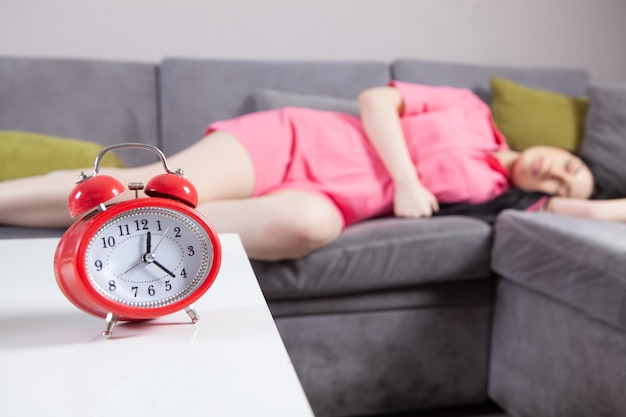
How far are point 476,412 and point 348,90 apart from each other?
1112 millimetres

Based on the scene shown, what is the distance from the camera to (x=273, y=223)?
4.45ft

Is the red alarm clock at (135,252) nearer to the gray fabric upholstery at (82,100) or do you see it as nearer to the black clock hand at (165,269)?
the black clock hand at (165,269)

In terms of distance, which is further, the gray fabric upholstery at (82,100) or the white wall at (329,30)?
the white wall at (329,30)

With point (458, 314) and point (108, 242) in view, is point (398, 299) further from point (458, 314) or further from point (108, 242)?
point (108, 242)

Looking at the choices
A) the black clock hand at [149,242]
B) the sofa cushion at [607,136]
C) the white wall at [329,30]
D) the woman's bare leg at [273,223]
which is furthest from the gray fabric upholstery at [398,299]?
the white wall at [329,30]

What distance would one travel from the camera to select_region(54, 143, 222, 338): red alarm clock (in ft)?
2.15

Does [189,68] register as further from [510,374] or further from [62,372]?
[62,372]

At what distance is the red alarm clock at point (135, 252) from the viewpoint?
25.7 inches

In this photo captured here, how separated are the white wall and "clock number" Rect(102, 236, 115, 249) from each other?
5.98ft

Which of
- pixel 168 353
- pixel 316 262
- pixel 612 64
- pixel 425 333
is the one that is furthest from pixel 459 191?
pixel 612 64

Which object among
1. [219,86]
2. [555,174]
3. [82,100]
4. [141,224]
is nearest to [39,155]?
[82,100]

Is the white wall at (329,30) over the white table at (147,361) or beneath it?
over

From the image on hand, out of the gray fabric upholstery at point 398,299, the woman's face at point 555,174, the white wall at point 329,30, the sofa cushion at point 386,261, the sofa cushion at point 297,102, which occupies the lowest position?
the gray fabric upholstery at point 398,299

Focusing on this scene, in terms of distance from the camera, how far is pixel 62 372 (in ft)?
1.87
